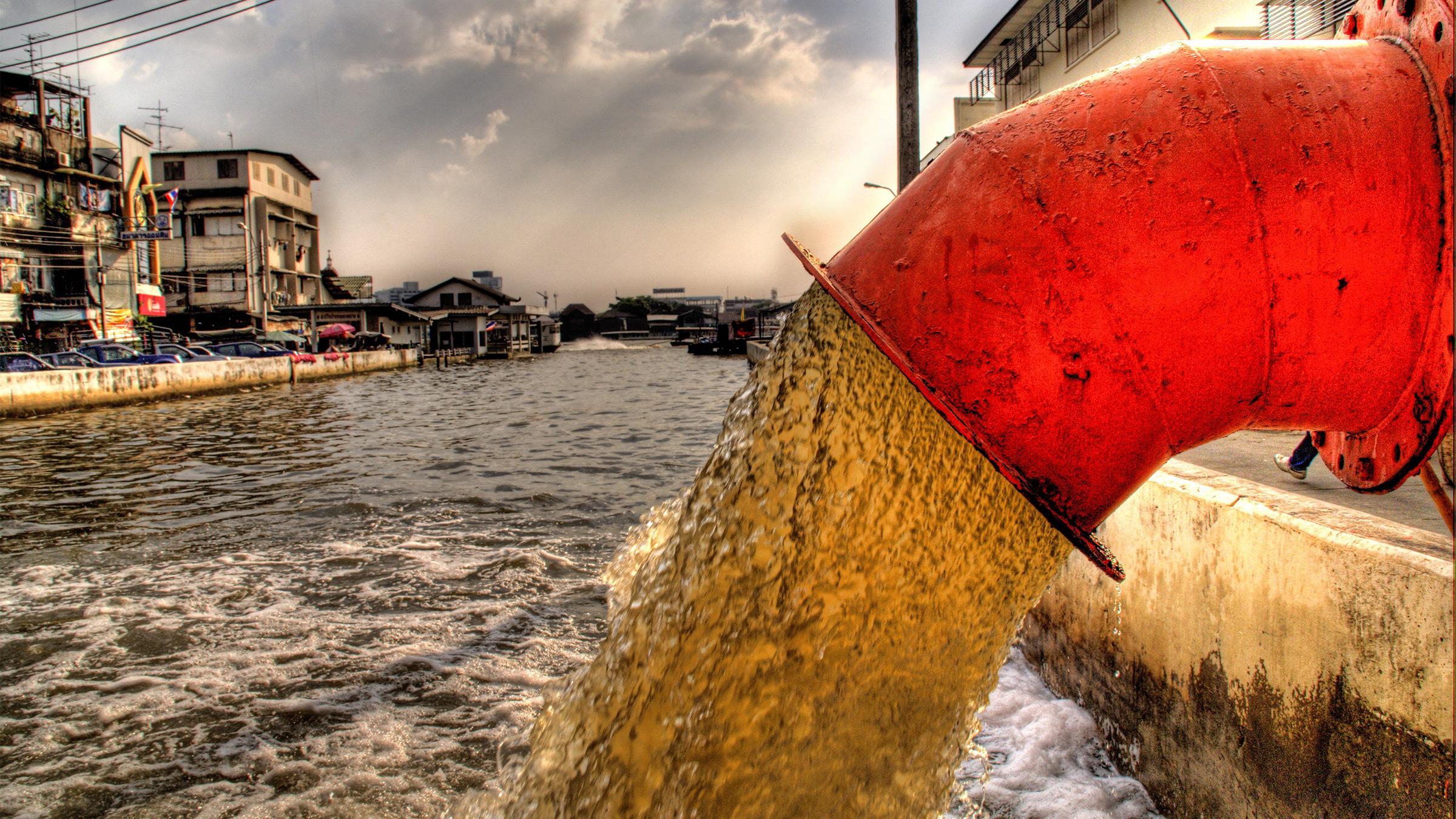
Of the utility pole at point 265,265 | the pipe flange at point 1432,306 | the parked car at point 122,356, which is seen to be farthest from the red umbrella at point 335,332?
the pipe flange at point 1432,306

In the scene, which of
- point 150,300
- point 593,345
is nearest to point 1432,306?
Answer: point 150,300

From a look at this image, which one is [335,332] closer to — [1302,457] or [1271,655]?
[1302,457]

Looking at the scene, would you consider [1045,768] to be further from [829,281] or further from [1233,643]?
[829,281]

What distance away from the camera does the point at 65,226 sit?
3216cm

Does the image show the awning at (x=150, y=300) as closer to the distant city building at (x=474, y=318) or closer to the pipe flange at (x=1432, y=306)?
the distant city building at (x=474, y=318)

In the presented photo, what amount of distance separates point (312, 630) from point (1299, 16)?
18825 millimetres

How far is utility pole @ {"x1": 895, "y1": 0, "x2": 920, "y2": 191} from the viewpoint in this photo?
867 cm

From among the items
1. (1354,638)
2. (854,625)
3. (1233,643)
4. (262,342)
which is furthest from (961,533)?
(262,342)

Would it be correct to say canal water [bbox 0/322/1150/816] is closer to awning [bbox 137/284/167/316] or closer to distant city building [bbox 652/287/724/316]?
awning [bbox 137/284/167/316]

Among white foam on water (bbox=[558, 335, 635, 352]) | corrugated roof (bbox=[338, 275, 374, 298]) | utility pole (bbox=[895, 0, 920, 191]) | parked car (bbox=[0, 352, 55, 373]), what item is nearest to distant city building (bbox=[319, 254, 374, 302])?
corrugated roof (bbox=[338, 275, 374, 298])

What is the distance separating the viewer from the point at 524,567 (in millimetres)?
5828

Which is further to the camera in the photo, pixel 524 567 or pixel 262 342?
pixel 262 342

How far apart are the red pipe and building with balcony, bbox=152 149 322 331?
167 ft

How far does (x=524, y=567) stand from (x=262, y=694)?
85.5 inches
